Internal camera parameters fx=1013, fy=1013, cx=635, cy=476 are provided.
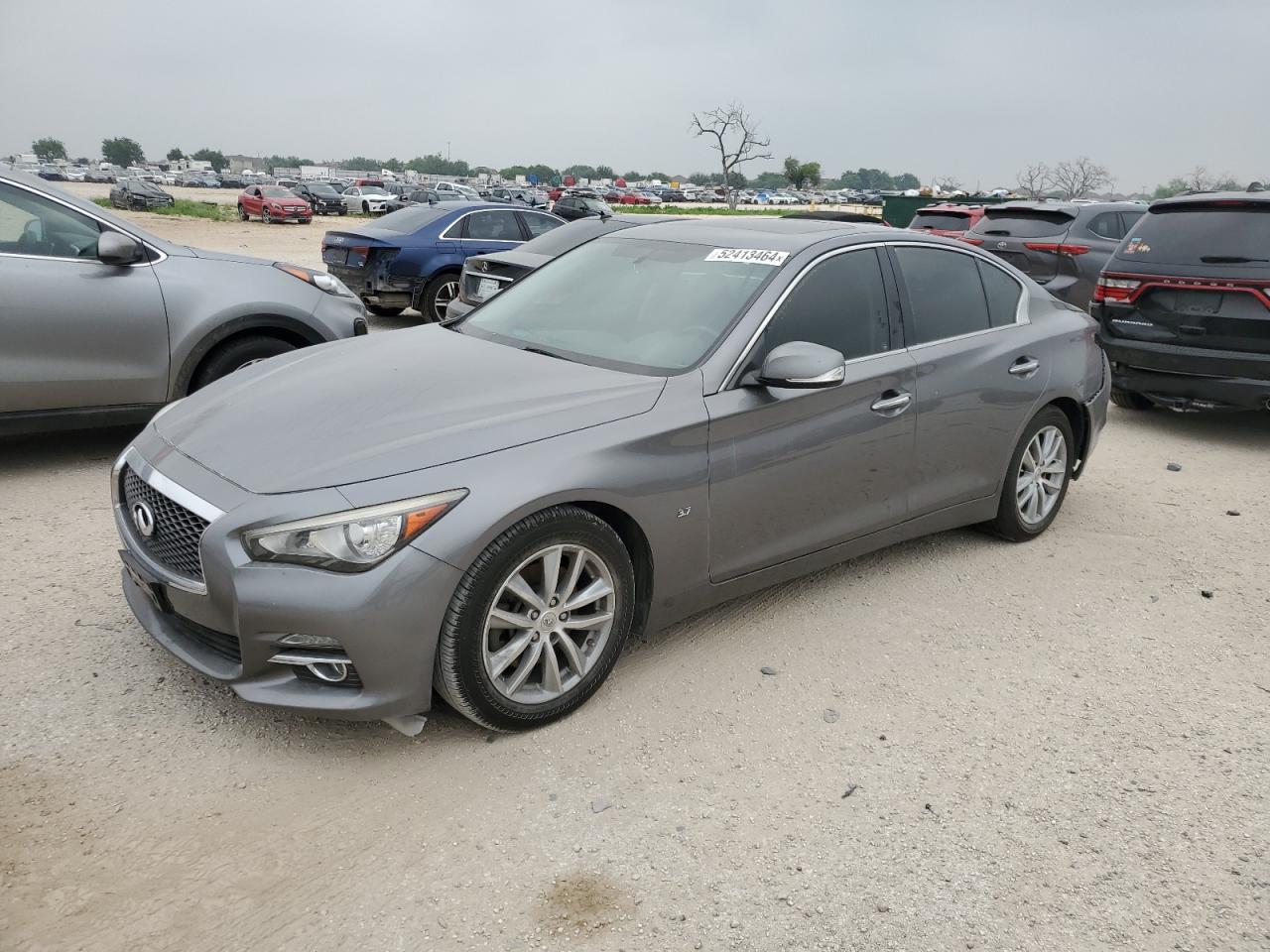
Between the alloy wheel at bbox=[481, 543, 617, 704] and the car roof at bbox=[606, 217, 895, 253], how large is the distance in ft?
5.55

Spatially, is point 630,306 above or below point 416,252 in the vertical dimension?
above

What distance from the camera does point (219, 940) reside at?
239cm

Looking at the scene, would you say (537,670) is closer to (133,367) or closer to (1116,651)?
(1116,651)

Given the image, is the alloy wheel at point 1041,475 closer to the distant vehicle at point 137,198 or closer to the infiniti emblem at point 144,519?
the infiniti emblem at point 144,519

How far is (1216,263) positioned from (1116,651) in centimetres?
438

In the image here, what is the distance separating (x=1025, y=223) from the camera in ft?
38.0

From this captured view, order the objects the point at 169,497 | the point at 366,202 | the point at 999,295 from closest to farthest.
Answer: the point at 169,497
the point at 999,295
the point at 366,202

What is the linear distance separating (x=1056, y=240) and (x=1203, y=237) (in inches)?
163

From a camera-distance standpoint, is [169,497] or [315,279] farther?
[315,279]

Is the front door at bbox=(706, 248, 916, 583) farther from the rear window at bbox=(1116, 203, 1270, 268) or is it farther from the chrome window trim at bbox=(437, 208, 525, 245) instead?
the chrome window trim at bbox=(437, 208, 525, 245)

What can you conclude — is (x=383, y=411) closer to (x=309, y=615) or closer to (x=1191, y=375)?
(x=309, y=615)

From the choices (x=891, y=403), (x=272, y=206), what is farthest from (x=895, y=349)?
(x=272, y=206)

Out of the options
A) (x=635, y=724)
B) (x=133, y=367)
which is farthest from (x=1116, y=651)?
(x=133, y=367)

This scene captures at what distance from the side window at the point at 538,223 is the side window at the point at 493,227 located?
26 centimetres
